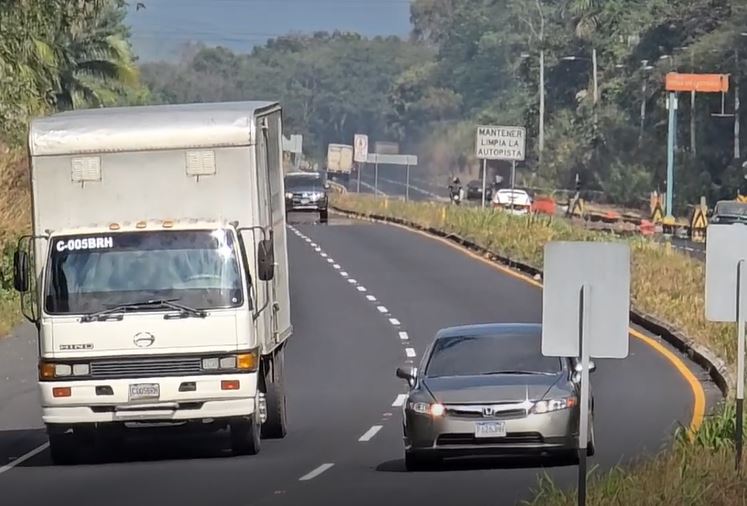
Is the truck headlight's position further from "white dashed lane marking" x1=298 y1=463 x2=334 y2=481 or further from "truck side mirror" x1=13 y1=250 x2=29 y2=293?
"truck side mirror" x1=13 y1=250 x2=29 y2=293

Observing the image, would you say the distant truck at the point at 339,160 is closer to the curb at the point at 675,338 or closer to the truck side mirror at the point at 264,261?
the curb at the point at 675,338

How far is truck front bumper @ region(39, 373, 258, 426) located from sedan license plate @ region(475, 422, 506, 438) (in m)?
2.50

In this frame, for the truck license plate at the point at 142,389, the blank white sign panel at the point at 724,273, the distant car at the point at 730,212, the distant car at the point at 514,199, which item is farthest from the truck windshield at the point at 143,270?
the distant car at the point at 514,199

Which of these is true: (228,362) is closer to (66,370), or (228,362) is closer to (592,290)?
(66,370)

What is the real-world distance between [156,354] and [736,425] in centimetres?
578

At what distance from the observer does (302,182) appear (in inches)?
2464

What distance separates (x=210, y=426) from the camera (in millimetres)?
18484

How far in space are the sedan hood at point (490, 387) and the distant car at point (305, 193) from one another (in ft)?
148

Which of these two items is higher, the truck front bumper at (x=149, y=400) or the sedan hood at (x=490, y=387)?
the sedan hood at (x=490, y=387)

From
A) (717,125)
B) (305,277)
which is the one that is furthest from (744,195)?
(305,277)

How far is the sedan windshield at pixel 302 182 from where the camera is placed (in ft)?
205

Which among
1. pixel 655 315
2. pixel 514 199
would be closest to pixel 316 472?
pixel 655 315

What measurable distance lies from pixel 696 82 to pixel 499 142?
19.6 metres

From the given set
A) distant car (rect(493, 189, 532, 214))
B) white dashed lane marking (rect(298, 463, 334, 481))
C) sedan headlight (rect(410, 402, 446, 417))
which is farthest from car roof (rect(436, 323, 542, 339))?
distant car (rect(493, 189, 532, 214))
